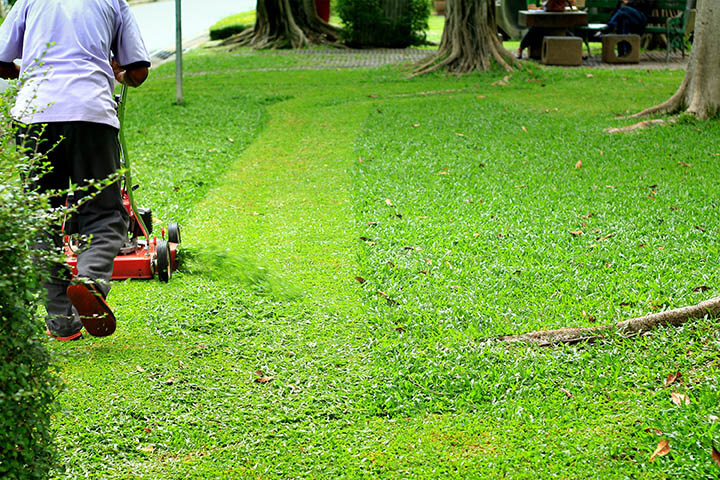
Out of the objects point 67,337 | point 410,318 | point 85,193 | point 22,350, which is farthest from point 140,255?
point 22,350

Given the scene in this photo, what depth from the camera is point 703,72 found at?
9852mm

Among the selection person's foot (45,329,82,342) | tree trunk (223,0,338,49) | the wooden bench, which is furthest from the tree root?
tree trunk (223,0,338,49)

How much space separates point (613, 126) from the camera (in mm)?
10117

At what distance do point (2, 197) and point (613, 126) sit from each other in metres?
8.91

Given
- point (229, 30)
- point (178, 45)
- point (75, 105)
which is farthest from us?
point (229, 30)

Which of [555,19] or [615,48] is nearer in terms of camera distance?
[555,19]

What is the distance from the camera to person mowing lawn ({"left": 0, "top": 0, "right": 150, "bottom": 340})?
4.13 metres

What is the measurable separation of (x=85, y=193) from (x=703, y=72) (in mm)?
8089

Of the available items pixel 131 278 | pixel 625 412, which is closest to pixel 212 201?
pixel 131 278

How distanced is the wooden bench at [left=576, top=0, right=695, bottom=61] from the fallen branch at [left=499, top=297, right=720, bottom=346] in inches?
514

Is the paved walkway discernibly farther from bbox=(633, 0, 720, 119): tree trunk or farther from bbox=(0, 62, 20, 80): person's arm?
bbox=(0, 62, 20, 80): person's arm

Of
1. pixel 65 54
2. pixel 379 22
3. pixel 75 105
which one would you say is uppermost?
pixel 379 22

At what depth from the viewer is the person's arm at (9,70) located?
4352 millimetres

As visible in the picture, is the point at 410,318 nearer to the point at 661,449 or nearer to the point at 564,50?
the point at 661,449
